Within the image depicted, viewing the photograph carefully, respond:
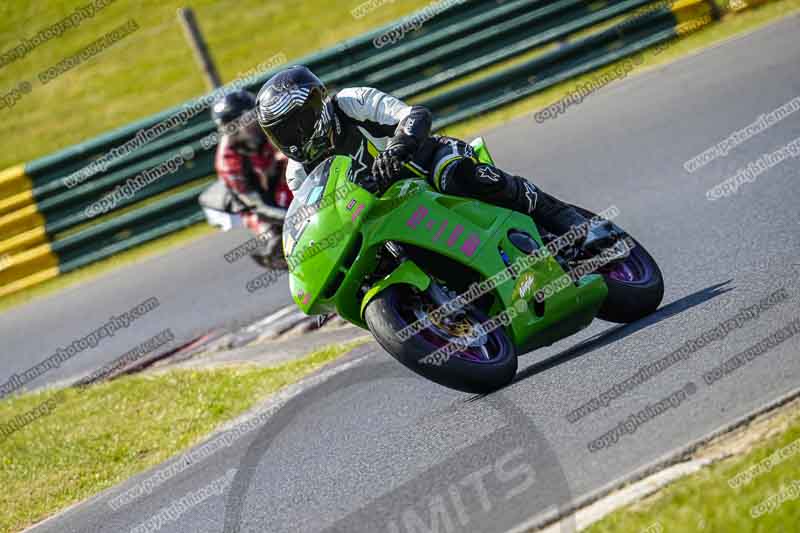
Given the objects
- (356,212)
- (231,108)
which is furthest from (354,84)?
(356,212)

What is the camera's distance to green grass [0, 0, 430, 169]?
752 inches

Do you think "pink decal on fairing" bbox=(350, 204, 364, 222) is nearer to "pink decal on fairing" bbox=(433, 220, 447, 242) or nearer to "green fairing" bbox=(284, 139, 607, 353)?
"green fairing" bbox=(284, 139, 607, 353)

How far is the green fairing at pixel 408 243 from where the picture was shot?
17.3ft

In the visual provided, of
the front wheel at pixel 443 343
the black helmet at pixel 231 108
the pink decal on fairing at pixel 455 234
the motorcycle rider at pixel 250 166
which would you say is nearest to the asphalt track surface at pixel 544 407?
the front wheel at pixel 443 343

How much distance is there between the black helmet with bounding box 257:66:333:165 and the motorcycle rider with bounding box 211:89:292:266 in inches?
159

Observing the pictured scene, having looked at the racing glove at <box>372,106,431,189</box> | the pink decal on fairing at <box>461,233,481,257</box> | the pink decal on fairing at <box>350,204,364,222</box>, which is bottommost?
the pink decal on fairing at <box>461,233,481,257</box>

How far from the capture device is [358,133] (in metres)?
5.98

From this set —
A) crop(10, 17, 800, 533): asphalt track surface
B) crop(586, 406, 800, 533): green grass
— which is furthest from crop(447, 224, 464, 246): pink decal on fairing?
crop(586, 406, 800, 533): green grass

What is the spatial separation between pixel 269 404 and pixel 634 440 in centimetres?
314

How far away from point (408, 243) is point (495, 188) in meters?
0.74

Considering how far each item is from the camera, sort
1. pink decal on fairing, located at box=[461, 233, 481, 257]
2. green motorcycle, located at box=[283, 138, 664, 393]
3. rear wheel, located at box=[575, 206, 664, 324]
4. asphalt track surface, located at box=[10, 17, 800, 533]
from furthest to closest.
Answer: rear wheel, located at box=[575, 206, 664, 324]
pink decal on fairing, located at box=[461, 233, 481, 257]
green motorcycle, located at box=[283, 138, 664, 393]
asphalt track surface, located at box=[10, 17, 800, 533]

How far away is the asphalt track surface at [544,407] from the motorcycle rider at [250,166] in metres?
0.62

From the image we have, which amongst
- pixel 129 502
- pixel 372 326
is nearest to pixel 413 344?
pixel 372 326

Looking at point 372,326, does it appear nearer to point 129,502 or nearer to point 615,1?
point 129,502
